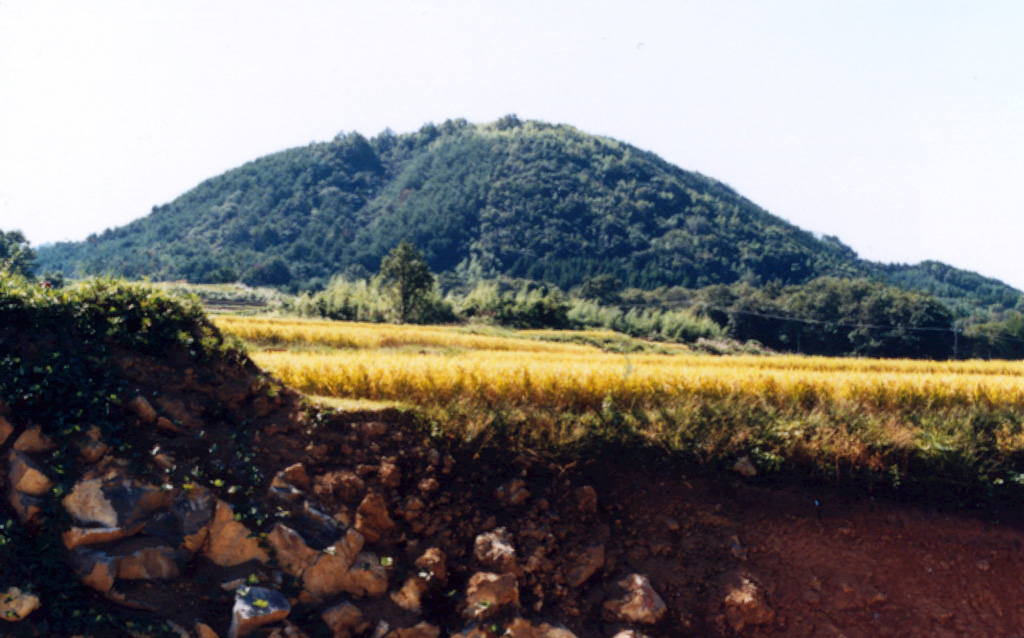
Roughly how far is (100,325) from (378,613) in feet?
12.6

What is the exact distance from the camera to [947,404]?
10.1m

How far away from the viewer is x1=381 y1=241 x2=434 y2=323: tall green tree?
45938mm

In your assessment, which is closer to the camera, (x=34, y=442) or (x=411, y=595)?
(x=34, y=442)

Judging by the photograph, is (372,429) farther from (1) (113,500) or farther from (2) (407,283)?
(2) (407,283)

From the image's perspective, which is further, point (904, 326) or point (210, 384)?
point (904, 326)

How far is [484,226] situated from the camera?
11919 centimetres

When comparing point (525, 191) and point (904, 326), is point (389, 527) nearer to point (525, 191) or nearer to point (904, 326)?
point (904, 326)

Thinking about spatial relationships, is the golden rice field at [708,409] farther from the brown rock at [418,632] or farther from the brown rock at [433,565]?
the brown rock at [418,632]

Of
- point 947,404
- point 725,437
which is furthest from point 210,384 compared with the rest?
point 947,404

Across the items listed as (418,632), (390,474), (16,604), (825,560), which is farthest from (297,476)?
(825,560)

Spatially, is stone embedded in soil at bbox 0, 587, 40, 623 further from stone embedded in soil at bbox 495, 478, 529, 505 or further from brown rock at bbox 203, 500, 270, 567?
stone embedded in soil at bbox 495, 478, 529, 505

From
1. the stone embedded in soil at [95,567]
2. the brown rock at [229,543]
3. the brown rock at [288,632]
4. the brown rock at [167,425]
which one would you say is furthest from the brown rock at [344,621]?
the brown rock at [167,425]

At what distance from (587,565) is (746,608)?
1536mm

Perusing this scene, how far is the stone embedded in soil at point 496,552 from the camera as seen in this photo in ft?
18.6
